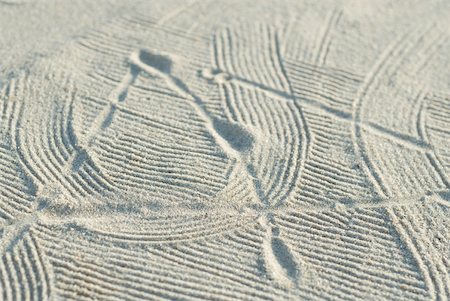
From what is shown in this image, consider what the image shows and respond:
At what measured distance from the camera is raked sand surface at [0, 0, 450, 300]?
3.59 m

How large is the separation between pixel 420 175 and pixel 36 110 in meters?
2.92

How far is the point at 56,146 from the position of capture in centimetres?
422

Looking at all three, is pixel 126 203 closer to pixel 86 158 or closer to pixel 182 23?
pixel 86 158

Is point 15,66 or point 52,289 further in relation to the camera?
point 15,66

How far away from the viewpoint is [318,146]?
4.34 metres

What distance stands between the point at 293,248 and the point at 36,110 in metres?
→ 2.25

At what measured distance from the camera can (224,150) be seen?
428cm

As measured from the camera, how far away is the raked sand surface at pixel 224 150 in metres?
3.59

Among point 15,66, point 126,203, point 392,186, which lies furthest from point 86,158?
point 392,186

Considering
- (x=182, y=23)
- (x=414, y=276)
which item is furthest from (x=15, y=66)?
(x=414, y=276)

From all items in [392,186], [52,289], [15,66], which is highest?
[15,66]

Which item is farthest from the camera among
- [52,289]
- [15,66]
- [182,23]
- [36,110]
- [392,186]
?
[182,23]

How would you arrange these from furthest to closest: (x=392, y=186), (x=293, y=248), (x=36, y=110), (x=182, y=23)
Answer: (x=182, y=23) → (x=36, y=110) → (x=392, y=186) → (x=293, y=248)

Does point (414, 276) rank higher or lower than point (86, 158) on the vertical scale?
lower
